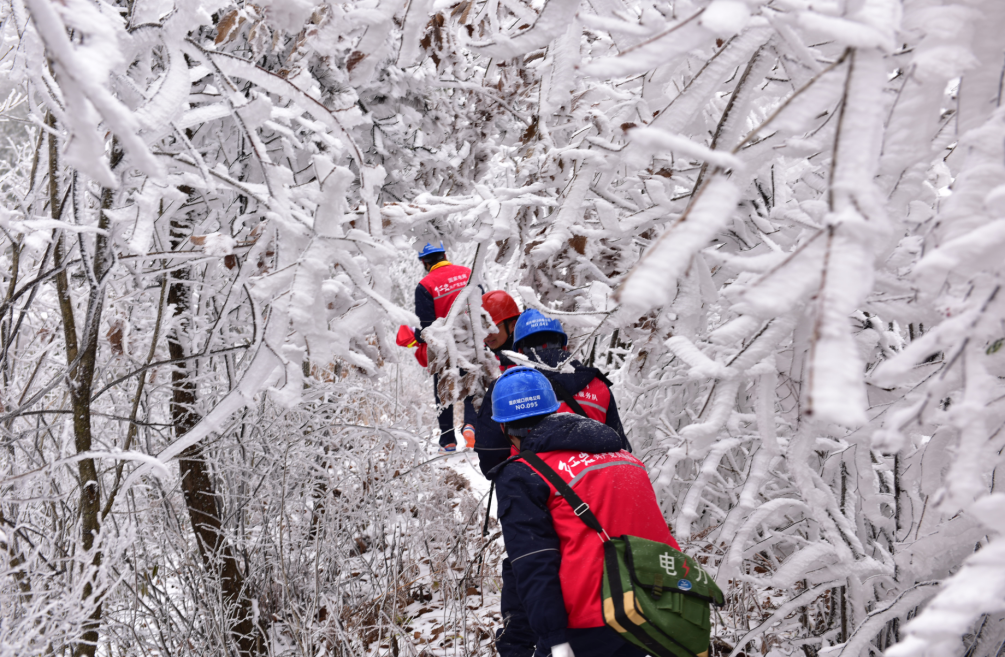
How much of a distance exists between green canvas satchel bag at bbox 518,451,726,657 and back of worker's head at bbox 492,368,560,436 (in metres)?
0.48

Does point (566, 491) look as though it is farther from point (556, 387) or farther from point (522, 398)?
point (556, 387)

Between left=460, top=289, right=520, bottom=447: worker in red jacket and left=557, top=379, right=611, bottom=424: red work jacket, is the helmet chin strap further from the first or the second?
left=460, top=289, right=520, bottom=447: worker in red jacket

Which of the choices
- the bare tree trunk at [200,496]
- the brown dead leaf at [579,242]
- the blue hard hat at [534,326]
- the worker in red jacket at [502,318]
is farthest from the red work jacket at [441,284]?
the brown dead leaf at [579,242]

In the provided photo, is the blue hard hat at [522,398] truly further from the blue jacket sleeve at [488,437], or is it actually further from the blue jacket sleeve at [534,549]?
the blue jacket sleeve at [488,437]

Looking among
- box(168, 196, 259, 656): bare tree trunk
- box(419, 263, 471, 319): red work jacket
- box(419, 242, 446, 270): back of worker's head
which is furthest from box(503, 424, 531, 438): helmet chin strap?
box(419, 242, 446, 270): back of worker's head

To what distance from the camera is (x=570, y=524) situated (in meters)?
2.04

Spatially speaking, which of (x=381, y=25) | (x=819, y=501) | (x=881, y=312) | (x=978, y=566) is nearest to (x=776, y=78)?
(x=881, y=312)

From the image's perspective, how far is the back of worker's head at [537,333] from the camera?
124 inches

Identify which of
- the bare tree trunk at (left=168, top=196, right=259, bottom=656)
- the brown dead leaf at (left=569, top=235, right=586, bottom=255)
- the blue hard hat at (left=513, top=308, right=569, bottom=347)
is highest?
the brown dead leaf at (left=569, top=235, right=586, bottom=255)

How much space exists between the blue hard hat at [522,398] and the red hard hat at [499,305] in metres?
0.95

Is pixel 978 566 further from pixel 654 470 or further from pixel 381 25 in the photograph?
pixel 654 470

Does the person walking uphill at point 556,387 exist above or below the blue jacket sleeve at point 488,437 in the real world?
above

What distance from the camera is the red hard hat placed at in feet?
10.9

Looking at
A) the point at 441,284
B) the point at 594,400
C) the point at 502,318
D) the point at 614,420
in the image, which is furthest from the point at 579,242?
the point at 441,284
